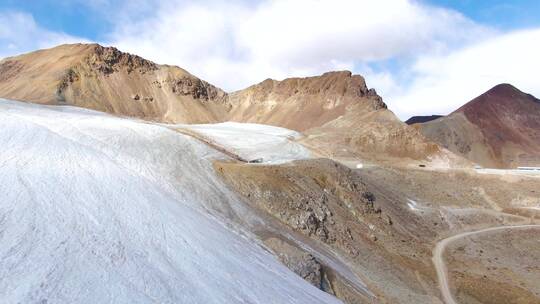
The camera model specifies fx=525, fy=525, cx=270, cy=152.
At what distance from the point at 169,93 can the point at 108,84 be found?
1915 centimetres

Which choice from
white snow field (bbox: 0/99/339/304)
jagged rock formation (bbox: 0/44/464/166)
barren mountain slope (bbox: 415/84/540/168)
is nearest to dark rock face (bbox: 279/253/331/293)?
white snow field (bbox: 0/99/339/304)

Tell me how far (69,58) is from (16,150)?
130707 mm

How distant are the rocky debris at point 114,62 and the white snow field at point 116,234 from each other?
11561 cm

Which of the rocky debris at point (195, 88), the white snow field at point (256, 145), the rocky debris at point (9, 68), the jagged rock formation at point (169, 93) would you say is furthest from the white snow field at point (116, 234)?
the rocky debris at point (9, 68)

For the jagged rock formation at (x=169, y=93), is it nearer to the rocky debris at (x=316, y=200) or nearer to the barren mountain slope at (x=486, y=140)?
the barren mountain slope at (x=486, y=140)

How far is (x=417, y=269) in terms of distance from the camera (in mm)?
42844

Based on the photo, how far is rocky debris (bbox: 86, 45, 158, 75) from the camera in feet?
492

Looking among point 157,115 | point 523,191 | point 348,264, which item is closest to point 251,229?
point 348,264

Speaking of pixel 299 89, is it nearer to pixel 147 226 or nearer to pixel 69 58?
pixel 69 58

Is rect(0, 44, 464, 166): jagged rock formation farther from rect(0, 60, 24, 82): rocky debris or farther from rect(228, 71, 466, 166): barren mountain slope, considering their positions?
rect(228, 71, 466, 166): barren mountain slope

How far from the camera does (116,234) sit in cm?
2273

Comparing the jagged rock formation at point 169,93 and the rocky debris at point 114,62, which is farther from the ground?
the rocky debris at point 114,62

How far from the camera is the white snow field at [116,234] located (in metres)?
17.8

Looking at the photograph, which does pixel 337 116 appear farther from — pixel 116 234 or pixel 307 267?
pixel 116 234
